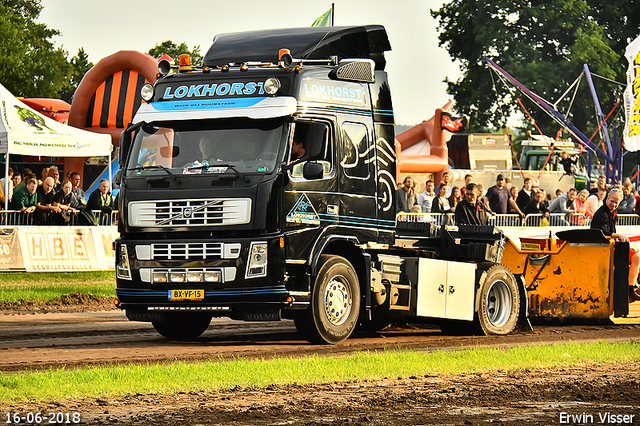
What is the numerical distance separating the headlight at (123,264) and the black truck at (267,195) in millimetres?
26

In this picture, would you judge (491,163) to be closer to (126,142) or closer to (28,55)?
(126,142)

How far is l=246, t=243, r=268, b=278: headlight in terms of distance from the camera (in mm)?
12188

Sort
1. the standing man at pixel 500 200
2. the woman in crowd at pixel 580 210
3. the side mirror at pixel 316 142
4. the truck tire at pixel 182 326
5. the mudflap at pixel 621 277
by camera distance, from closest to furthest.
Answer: the side mirror at pixel 316 142 → the truck tire at pixel 182 326 → the mudflap at pixel 621 277 → the standing man at pixel 500 200 → the woman in crowd at pixel 580 210

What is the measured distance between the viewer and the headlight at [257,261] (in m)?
12.2

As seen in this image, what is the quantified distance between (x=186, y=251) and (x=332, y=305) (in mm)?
1911

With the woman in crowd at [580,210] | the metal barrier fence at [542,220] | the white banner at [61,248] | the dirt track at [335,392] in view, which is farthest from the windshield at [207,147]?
the woman in crowd at [580,210]

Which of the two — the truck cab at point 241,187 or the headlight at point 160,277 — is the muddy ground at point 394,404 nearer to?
the truck cab at point 241,187

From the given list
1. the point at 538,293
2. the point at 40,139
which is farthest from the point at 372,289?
the point at 40,139

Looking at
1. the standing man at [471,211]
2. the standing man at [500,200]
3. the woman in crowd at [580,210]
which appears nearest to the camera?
the standing man at [471,211]

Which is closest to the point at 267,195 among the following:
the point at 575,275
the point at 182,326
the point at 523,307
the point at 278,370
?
the point at 278,370

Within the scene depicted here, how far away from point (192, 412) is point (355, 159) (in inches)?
228

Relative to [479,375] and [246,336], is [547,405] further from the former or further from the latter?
[246,336]

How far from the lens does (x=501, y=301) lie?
15203 mm

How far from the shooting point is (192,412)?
26.4 ft
